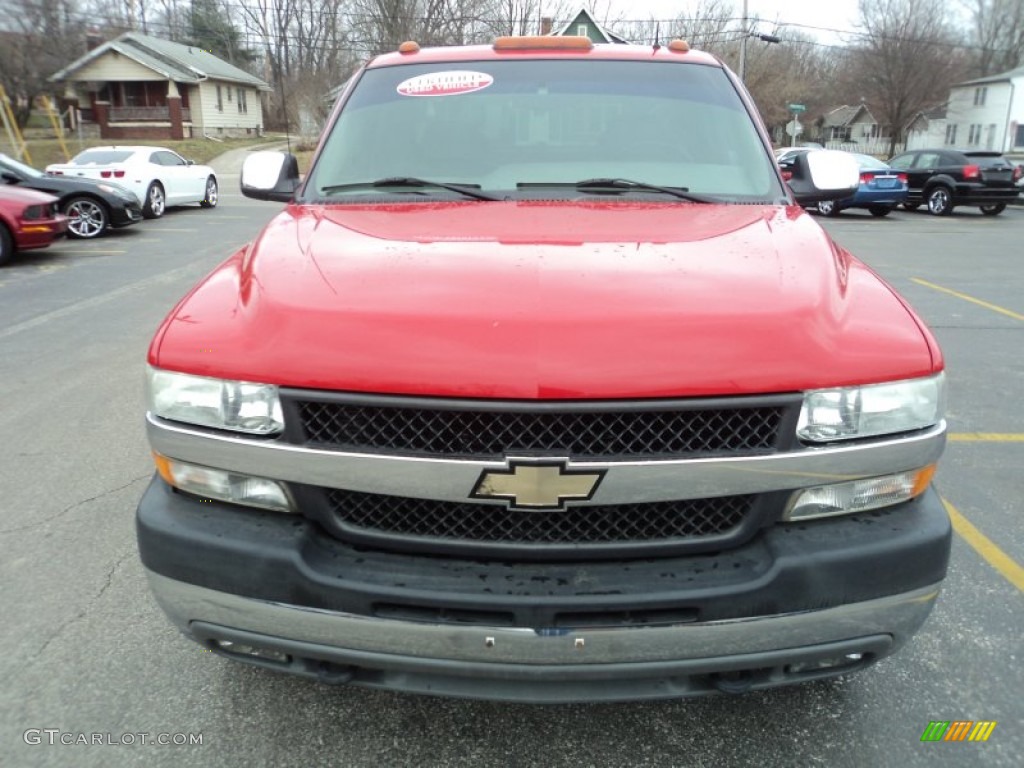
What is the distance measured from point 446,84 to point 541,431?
6.71 ft

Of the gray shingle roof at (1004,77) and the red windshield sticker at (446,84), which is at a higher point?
the gray shingle roof at (1004,77)

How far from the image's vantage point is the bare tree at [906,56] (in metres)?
54.4

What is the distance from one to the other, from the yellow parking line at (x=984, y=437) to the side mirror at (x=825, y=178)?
1.94 m

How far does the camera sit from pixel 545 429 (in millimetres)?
1731

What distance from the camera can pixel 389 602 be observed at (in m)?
1.75

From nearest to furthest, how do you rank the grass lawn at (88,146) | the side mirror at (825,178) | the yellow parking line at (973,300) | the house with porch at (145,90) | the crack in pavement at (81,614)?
the crack in pavement at (81,614) < the side mirror at (825,178) < the yellow parking line at (973,300) < the grass lawn at (88,146) < the house with porch at (145,90)

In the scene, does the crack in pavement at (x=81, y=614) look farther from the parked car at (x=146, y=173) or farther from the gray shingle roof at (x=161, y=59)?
the gray shingle roof at (x=161, y=59)

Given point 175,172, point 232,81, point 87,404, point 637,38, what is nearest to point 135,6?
point 232,81

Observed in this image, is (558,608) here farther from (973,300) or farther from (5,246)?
(5,246)

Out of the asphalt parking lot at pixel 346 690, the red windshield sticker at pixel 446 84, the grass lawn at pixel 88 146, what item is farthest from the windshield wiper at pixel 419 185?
the grass lawn at pixel 88 146

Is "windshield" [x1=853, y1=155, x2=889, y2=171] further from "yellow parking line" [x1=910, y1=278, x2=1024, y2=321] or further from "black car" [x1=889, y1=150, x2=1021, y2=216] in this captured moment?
"yellow parking line" [x1=910, y1=278, x2=1024, y2=321]

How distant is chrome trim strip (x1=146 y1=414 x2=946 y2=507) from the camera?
1739 millimetres

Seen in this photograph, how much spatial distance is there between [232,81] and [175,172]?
3759 centimetres

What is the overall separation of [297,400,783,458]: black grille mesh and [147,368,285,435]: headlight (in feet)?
0.30
